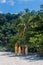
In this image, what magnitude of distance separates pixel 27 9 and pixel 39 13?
811cm

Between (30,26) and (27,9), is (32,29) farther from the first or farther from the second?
(27,9)

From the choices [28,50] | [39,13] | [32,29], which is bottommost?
[28,50]

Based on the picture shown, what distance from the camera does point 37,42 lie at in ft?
87.7

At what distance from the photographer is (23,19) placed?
3503cm

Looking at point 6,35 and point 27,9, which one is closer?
point 27,9

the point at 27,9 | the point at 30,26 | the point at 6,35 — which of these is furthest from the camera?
the point at 6,35

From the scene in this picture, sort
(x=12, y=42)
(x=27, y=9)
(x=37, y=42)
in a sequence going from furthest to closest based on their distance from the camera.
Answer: (x=12, y=42) → (x=27, y=9) → (x=37, y=42)

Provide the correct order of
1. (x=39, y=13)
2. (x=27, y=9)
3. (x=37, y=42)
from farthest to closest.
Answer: (x=27, y=9)
(x=39, y=13)
(x=37, y=42)

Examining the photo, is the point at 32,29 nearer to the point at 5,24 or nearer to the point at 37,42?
the point at 37,42

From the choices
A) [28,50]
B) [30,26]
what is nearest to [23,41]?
[30,26]

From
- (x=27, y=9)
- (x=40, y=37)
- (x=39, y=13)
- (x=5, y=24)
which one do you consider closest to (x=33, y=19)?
(x=39, y=13)

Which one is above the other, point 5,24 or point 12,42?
point 5,24

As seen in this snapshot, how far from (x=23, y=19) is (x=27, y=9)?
3.27 meters

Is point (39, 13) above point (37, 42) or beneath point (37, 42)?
above
